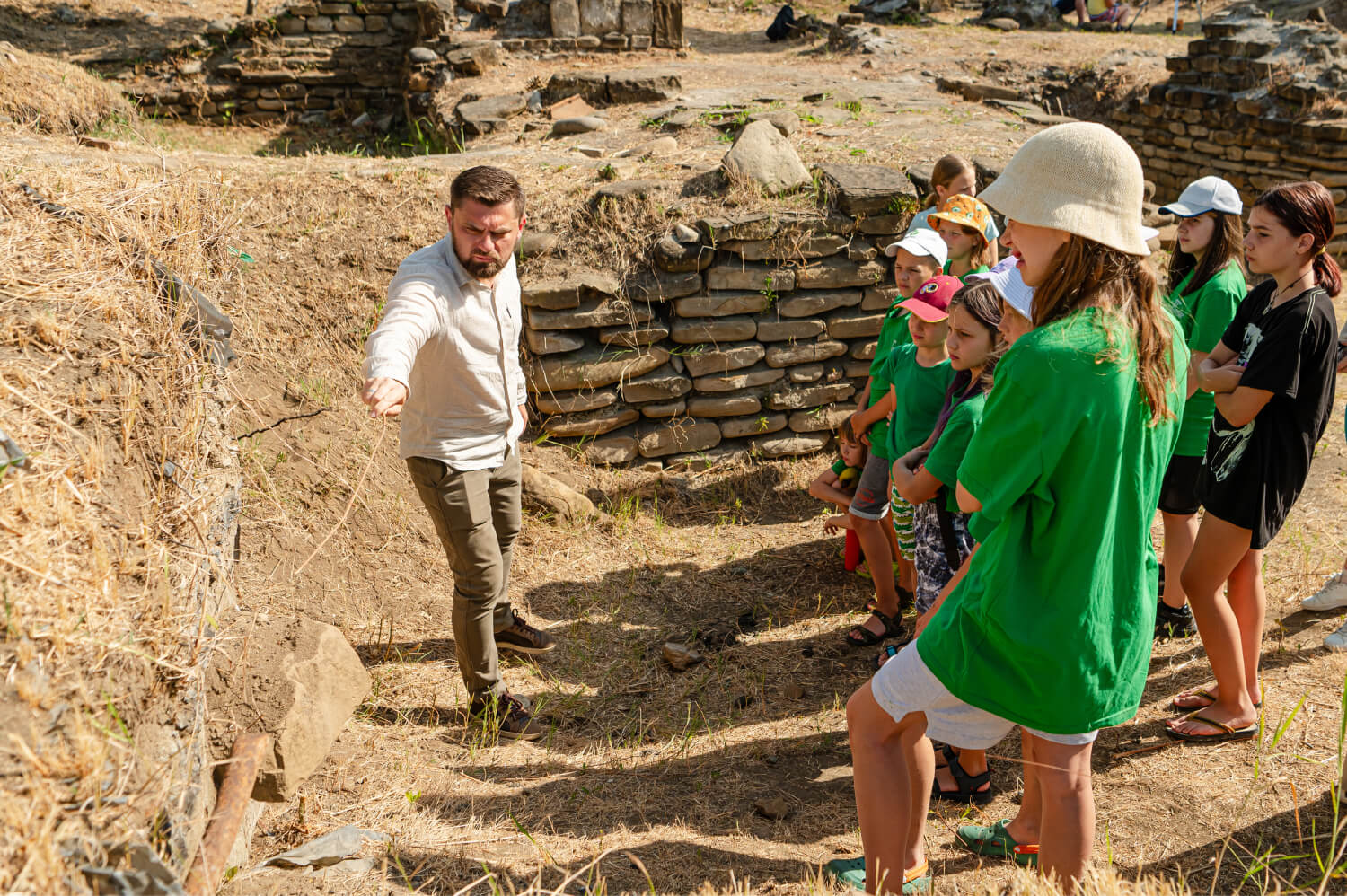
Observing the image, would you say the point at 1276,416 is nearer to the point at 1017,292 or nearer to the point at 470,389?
the point at 1017,292

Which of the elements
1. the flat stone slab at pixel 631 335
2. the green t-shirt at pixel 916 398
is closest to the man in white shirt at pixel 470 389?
the green t-shirt at pixel 916 398

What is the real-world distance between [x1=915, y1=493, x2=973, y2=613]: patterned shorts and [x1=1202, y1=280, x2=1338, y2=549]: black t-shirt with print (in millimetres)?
890

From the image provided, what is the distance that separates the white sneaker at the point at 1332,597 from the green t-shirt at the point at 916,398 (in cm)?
204

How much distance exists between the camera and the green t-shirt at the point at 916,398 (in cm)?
350

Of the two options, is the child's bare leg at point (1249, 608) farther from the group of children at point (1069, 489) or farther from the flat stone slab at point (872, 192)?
the flat stone slab at point (872, 192)

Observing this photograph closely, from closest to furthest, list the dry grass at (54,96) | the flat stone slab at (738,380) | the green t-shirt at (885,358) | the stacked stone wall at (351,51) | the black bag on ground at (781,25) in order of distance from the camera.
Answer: the green t-shirt at (885,358)
the flat stone slab at (738,380)
the dry grass at (54,96)
the stacked stone wall at (351,51)
the black bag on ground at (781,25)

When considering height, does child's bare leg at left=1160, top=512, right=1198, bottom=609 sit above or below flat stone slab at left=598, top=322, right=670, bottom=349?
below

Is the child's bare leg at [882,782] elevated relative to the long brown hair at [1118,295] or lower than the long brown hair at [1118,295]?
lower

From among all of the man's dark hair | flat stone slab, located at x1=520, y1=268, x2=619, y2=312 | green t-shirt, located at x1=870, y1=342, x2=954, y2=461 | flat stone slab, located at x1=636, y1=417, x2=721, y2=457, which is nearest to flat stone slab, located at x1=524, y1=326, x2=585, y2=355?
flat stone slab, located at x1=520, y1=268, x2=619, y2=312

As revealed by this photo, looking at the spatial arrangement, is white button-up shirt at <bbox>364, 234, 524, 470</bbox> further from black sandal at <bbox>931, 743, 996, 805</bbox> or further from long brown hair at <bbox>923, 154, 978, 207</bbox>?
long brown hair at <bbox>923, 154, 978, 207</bbox>

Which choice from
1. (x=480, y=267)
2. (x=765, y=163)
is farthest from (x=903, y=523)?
(x=765, y=163)

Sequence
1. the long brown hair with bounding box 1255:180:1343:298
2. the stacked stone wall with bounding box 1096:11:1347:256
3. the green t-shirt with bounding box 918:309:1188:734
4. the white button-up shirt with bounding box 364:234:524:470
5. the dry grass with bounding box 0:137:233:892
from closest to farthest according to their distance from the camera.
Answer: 1. the dry grass with bounding box 0:137:233:892
2. the green t-shirt with bounding box 918:309:1188:734
3. the long brown hair with bounding box 1255:180:1343:298
4. the white button-up shirt with bounding box 364:234:524:470
5. the stacked stone wall with bounding box 1096:11:1347:256

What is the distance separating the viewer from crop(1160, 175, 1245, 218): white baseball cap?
3.55 meters

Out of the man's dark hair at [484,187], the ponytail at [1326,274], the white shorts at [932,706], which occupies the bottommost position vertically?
the white shorts at [932,706]
